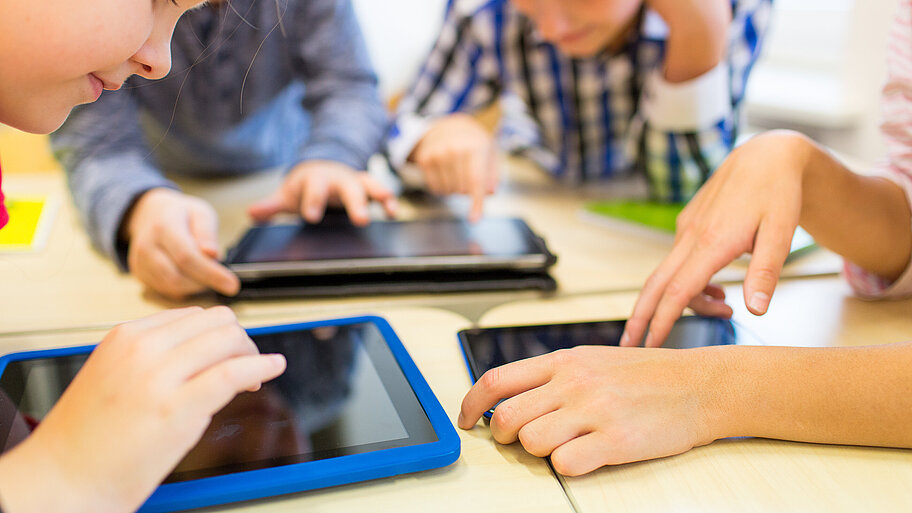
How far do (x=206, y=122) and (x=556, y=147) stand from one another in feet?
1.82

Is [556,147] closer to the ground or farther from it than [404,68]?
farther from it

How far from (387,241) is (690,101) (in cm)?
42

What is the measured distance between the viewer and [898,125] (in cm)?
61

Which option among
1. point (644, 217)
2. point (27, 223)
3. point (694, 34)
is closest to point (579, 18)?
point (694, 34)

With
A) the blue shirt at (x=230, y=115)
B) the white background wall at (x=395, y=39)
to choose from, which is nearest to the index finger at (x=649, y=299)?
the blue shirt at (x=230, y=115)

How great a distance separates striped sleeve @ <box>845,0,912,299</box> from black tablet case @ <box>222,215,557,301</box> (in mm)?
277

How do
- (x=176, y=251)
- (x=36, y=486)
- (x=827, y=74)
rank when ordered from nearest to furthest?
(x=36, y=486), (x=176, y=251), (x=827, y=74)

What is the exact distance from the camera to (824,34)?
1.82 meters

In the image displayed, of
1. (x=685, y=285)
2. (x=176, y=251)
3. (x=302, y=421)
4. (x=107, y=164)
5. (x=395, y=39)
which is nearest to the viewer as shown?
(x=302, y=421)

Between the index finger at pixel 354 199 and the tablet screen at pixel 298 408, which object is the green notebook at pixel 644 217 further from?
the tablet screen at pixel 298 408

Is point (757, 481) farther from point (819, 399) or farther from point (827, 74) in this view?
point (827, 74)

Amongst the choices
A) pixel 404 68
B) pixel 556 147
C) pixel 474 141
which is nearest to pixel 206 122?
pixel 474 141

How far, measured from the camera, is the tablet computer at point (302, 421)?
13.4 inches

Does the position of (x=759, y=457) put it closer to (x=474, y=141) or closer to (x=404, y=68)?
(x=474, y=141)
